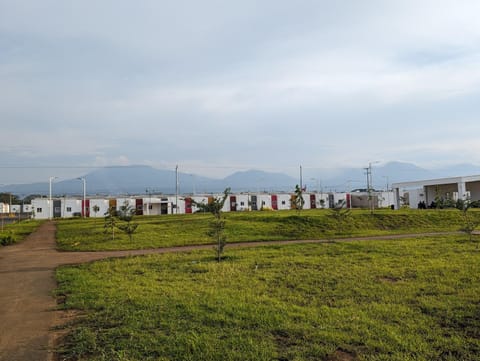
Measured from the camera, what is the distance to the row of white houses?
6169 cm

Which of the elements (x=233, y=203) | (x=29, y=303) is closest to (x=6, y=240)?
(x=29, y=303)

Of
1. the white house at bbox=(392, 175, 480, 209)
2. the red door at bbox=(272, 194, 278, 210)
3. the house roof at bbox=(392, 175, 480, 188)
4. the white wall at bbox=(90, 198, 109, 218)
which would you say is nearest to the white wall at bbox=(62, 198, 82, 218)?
the white wall at bbox=(90, 198, 109, 218)

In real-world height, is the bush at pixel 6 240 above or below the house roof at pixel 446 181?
below

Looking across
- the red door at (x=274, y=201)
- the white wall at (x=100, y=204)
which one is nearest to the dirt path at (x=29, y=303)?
the white wall at (x=100, y=204)

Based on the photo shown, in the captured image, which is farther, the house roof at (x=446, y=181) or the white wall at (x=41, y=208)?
the white wall at (x=41, y=208)

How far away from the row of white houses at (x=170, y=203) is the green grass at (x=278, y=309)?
152 ft

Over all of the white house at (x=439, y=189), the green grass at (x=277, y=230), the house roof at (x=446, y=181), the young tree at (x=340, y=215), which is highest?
the house roof at (x=446, y=181)

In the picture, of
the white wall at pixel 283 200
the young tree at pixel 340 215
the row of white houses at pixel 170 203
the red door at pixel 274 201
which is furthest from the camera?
the white wall at pixel 283 200

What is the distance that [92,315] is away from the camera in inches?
253

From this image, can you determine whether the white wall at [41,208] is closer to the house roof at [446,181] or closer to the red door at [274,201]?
the red door at [274,201]

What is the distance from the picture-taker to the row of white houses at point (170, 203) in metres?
61.7

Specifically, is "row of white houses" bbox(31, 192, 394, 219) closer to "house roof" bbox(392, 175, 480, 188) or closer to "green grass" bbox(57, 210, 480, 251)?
"house roof" bbox(392, 175, 480, 188)

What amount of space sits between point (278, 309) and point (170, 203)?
6281cm

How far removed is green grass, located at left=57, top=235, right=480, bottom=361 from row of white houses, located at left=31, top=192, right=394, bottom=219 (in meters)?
46.3
